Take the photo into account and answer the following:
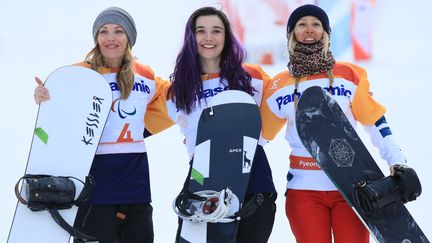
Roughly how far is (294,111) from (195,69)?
476 mm

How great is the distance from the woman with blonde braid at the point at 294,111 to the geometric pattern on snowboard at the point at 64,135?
0.76 metres

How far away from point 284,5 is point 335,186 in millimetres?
8775

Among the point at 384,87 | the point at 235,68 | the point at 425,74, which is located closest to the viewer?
the point at 235,68

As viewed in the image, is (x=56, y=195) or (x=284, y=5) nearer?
(x=56, y=195)

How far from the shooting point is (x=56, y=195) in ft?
9.67

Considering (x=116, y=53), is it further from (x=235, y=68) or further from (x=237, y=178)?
(x=237, y=178)

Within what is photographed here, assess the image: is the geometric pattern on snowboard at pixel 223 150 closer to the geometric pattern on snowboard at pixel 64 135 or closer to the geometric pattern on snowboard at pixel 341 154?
the geometric pattern on snowboard at pixel 341 154

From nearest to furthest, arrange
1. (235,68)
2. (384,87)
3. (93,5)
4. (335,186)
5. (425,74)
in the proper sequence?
(335,186) < (235,68) < (384,87) < (425,74) < (93,5)

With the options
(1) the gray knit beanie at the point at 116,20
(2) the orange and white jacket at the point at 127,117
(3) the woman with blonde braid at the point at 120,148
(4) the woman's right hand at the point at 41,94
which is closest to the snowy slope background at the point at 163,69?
(3) the woman with blonde braid at the point at 120,148

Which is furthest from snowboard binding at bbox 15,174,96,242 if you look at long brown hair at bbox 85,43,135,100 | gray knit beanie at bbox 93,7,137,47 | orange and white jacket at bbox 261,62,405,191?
orange and white jacket at bbox 261,62,405,191

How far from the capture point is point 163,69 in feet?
30.7

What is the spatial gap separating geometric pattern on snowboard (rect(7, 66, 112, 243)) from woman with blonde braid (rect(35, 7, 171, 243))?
46 millimetres

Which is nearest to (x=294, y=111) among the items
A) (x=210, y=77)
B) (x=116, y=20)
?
(x=210, y=77)

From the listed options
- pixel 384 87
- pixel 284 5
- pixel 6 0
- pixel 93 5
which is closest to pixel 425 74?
pixel 384 87
